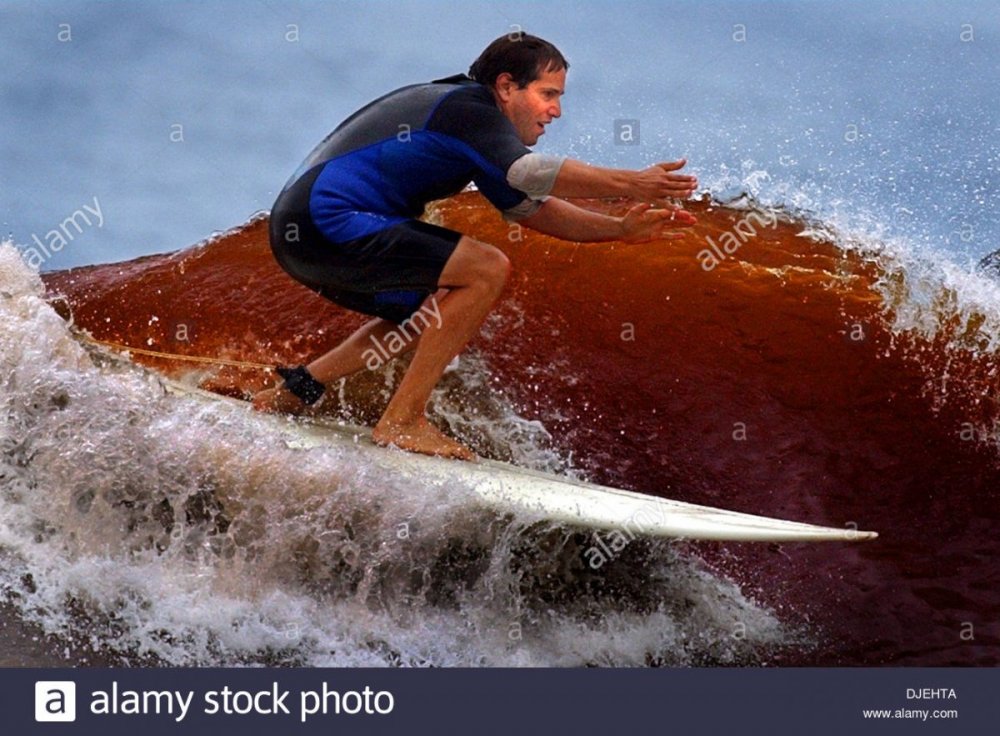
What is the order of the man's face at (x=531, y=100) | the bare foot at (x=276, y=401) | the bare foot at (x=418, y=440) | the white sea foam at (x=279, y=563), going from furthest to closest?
1. the bare foot at (x=276, y=401)
2. the bare foot at (x=418, y=440)
3. the man's face at (x=531, y=100)
4. the white sea foam at (x=279, y=563)

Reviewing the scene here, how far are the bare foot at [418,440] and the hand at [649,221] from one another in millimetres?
811

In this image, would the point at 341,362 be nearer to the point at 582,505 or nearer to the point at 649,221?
the point at 582,505

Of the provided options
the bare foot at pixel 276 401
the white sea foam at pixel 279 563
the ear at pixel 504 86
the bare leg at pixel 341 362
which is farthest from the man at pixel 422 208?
the bare foot at pixel 276 401

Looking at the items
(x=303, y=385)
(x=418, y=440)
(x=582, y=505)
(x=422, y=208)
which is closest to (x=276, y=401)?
(x=303, y=385)

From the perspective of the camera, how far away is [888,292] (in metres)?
5.13

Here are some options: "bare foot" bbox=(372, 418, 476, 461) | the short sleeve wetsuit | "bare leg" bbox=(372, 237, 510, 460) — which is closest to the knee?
"bare leg" bbox=(372, 237, 510, 460)

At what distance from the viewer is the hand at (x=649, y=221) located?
3703 millimetres

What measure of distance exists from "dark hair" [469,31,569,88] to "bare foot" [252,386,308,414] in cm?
118

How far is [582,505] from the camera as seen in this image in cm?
370

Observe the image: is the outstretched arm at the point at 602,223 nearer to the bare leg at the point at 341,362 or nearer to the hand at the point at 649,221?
the hand at the point at 649,221

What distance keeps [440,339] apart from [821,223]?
222 cm

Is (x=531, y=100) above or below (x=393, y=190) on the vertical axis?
above

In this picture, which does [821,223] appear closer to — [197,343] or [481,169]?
[481,169]

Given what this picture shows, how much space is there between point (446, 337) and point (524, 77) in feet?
2.55
